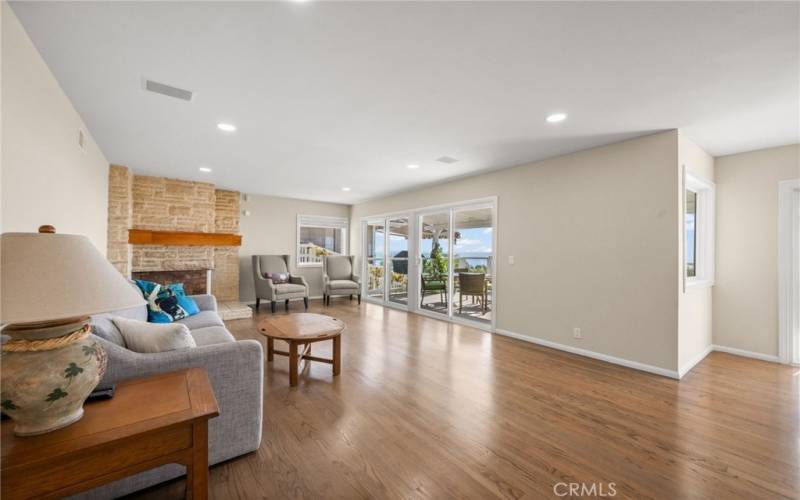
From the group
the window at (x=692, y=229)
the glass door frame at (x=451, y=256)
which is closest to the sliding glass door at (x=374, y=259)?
the glass door frame at (x=451, y=256)

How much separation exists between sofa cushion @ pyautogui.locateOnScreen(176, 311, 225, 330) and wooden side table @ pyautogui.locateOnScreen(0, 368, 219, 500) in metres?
1.84

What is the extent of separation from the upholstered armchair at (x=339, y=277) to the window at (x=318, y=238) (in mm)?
368

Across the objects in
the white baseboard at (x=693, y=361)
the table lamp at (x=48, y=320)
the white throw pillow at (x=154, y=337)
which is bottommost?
the white baseboard at (x=693, y=361)

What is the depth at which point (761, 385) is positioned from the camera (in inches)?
113

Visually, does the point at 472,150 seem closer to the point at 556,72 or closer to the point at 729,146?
the point at 556,72

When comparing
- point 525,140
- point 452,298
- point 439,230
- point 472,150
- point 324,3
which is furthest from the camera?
point 439,230

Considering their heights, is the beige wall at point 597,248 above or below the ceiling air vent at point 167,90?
below

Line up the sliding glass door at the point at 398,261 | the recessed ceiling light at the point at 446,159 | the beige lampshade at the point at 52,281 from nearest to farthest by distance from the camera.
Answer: the beige lampshade at the point at 52,281
the recessed ceiling light at the point at 446,159
the sliding glass door at the point at 398,261

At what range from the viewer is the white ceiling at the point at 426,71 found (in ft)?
5.30

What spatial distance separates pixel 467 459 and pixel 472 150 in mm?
3037

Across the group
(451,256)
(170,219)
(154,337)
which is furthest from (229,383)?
(170,219)

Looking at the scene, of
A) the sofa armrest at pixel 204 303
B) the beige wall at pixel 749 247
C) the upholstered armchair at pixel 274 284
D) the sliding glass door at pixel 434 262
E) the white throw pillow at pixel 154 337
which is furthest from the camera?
the upholstered armchair at pixel 274 284

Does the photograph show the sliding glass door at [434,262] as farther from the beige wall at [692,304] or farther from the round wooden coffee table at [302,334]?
the beige wall at [692,304]

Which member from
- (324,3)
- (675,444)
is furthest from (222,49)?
(675,444)
